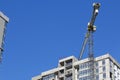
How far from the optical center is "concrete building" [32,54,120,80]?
175625mm

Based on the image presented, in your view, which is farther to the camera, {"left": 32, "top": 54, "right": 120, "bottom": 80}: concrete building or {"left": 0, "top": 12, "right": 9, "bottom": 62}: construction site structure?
{"left": 32, "top": 54, "right": 120, "bottom": 80}: concrete building

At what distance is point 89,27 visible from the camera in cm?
17888

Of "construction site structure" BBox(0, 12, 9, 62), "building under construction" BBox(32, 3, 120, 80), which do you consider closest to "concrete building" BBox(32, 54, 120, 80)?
"building under construction" BBox(32, 3, 120, 80)

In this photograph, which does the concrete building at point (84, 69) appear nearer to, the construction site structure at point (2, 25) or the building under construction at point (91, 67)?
the building under construction at point (91, 67)

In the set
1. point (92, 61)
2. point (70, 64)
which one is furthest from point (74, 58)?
point (92, 61)

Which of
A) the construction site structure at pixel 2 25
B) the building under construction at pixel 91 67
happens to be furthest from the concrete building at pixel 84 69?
the construction site structure at pixel 2 25

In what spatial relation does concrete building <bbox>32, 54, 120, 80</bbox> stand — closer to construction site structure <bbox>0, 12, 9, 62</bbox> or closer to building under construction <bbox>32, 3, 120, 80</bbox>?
building under construction <bbox>32, 3, 120, 80</bbox>

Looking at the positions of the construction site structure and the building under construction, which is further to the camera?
the building under construction

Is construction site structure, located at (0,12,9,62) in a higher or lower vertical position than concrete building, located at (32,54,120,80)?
lower

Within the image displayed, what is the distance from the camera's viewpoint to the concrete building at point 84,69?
175625 mm

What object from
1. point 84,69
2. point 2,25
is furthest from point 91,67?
point 2,25

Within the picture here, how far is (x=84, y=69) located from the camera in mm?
181750

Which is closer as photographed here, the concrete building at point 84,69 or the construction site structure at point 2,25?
the construction site structure at point 2,25

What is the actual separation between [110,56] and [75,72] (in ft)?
66.1
